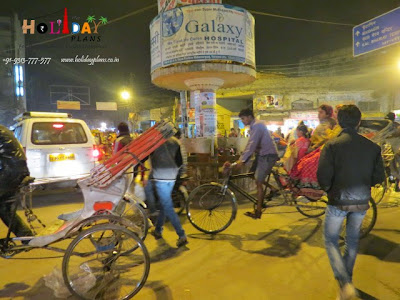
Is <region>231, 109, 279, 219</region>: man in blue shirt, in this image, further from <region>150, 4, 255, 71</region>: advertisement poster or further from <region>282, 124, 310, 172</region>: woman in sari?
<region>150, 4, 255, 71</region>: advertisement poster

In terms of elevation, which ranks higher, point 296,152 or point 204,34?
point 204,34

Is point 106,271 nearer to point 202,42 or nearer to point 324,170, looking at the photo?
point 324,170

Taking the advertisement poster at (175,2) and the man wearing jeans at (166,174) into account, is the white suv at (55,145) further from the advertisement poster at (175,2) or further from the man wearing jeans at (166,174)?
the advertisement poster at (175,2)

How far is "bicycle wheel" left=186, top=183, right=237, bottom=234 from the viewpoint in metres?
4.70

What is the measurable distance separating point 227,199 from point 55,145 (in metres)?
4.57

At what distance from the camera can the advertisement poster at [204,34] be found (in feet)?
22.5

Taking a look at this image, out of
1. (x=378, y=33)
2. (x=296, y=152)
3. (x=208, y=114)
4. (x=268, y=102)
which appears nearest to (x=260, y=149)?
(x=296, y=152)

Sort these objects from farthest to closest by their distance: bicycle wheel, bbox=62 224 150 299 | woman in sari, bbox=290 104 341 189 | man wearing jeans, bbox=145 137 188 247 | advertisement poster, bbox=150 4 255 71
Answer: advertisement poster, bbox=150 4 255 71 < woman in sari, bbox=290 104 341 189 < man wearing jeans, bbox=145 137 188 247 < bicycle wheel, bbox=62 224 150 299

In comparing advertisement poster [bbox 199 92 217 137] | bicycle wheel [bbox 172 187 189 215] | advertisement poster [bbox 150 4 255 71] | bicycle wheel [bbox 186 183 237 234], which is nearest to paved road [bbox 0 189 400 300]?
bicycle wheel [bbox 186 183 237 234]

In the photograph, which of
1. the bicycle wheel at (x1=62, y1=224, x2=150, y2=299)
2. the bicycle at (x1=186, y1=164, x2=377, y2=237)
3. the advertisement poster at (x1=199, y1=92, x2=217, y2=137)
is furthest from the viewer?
the advertisement poster at (x1=199, y1=92, x2=217, y2=137)

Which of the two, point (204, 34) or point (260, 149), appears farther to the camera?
point (204, 34)

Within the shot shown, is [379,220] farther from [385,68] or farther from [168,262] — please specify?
[385,68]

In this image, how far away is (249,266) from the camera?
371 cm

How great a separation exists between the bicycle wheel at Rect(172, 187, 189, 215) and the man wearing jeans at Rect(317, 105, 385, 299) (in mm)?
2681
